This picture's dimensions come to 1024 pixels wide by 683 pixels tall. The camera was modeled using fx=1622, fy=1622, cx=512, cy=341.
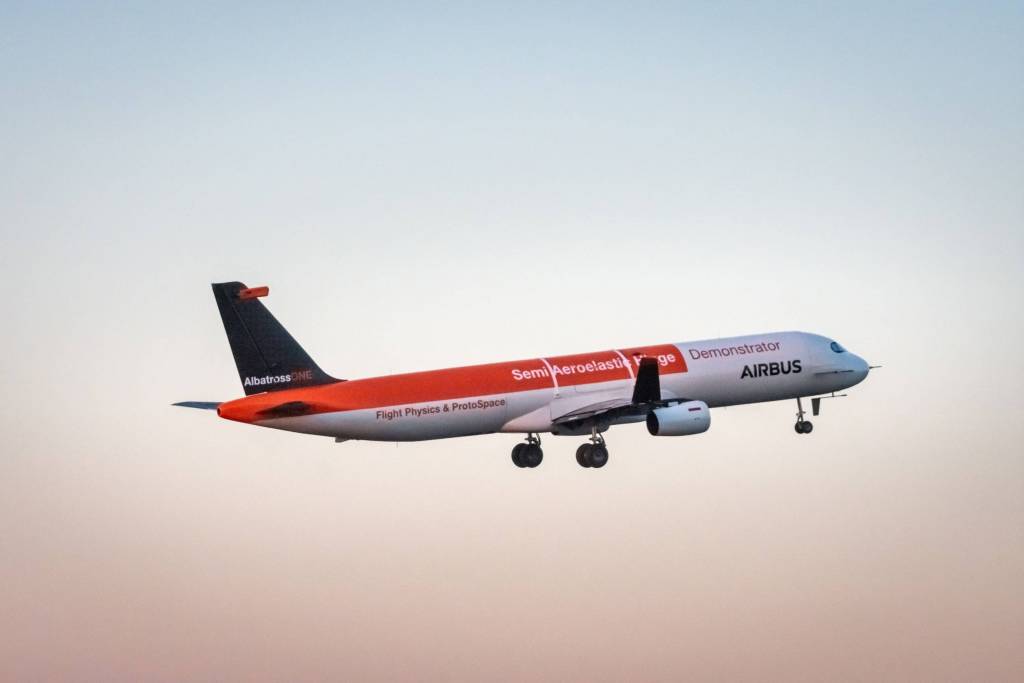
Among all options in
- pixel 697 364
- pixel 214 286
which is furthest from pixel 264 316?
pixel 697 364

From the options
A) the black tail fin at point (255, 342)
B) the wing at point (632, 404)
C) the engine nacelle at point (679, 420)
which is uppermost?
the black tail fin at point (255, 342)

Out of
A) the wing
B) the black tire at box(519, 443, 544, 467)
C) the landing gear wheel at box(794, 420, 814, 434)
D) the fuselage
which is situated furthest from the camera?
the landing gear wheel at box(794, 420, 814, 434)

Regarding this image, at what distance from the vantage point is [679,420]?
189 feet

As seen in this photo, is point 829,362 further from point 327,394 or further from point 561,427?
point 327,394

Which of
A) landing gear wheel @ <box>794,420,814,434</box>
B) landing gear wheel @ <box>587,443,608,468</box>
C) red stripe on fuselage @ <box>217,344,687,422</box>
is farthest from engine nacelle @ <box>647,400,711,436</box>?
landing gear wheel @ <box>794,420,814,434</box>

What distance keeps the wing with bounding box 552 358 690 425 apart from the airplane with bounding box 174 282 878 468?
0.05 m

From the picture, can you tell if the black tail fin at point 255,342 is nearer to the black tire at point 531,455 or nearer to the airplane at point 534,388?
the airplane at point 534,388

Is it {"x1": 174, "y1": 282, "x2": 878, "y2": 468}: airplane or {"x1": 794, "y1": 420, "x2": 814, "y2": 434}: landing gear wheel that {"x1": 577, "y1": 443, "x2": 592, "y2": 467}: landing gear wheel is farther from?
{"x1": 794, "y1": 420, "x2": 814, "y2": 434}: landing gear wheel

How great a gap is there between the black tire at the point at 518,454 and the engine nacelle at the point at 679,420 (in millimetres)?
5436

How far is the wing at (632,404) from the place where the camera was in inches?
2247

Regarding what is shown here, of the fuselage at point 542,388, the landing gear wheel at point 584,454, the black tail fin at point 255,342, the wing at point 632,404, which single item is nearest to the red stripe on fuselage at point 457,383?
the fuselage at point 542,388

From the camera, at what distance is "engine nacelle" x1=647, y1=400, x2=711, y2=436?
5738cm

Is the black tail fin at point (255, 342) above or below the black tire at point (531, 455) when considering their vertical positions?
above

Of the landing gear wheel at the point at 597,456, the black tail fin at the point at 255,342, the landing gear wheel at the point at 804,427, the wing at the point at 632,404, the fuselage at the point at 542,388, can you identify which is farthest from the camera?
the landing gear wheel at the point at 804,427
